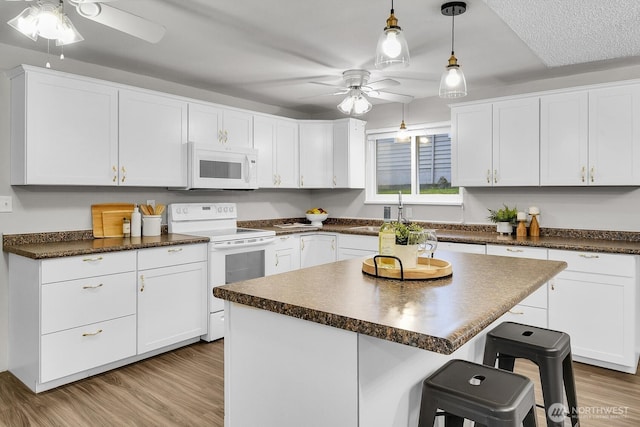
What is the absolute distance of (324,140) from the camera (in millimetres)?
5086

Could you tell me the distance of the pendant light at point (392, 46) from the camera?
177cm

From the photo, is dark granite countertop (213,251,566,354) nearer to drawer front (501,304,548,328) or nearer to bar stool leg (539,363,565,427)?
bar stool leg (539,363,565,427)

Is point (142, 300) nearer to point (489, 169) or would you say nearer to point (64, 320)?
point (64, 320)

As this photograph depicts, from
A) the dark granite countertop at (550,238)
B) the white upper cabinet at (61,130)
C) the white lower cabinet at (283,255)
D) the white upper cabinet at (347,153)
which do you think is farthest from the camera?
the white upper cabinet at (347,153)

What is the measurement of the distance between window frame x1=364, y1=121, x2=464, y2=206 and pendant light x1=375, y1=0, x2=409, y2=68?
2930 mm

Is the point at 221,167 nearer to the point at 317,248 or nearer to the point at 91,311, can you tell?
the point at 317,248

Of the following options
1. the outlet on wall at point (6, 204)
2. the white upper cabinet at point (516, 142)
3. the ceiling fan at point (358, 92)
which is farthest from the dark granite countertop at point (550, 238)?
the outlet on wall at point (6, 204)

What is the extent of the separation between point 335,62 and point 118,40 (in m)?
1.62

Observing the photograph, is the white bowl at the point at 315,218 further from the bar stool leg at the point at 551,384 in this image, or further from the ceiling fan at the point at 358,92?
the bar stool leg at the point at 551,384

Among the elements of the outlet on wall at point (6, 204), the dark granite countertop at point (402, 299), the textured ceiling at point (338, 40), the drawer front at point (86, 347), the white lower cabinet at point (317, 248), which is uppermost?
the textured ceiling at point (338, 40)

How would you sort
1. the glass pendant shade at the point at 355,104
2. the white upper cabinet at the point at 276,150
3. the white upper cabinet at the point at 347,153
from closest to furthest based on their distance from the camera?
the glass pendant shade at the point at 355,104
the white upper cabinet at the point at 276,150
the white upper cabinet at the point at 347,153

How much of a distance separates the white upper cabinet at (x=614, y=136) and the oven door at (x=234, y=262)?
2.91 meters

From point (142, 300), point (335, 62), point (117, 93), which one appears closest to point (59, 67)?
point (117, 93)

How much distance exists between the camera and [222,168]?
161 inches
